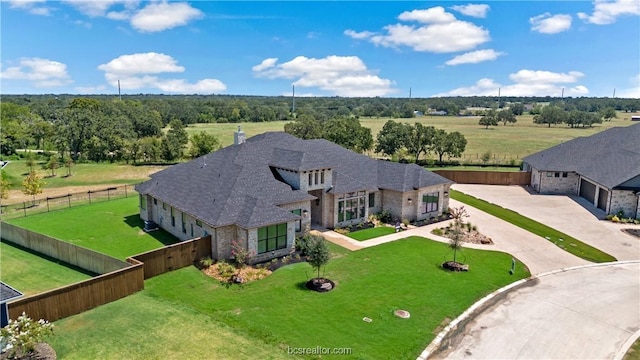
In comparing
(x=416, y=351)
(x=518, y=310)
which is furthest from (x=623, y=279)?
(x=416, y=351)

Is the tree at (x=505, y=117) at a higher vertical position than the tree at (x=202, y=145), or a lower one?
higher

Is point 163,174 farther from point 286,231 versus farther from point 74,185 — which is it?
point 74,185

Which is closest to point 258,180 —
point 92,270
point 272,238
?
point 272,238

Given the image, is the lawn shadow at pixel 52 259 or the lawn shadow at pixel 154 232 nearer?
the lawn shadow at pixel 52 259

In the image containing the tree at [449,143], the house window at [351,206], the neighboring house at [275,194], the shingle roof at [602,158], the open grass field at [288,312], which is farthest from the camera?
the tree at [449,143]

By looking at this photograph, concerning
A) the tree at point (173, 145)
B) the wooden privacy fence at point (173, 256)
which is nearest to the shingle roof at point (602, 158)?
the wooden privacy fence at point (173, 256)

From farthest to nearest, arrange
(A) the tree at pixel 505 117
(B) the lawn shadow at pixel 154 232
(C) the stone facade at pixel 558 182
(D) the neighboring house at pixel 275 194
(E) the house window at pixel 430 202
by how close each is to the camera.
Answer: (A) the tree at pixel 505 117 < (C) the stone facade at pixel 558 182 < (E) the house window at pixel 430 202 < (B) the lawn shadow at pixel 154 232 < (D) the neighboring house at pixel 275 194

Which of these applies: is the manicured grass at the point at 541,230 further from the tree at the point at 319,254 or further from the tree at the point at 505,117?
the tree at the point at 505,117
